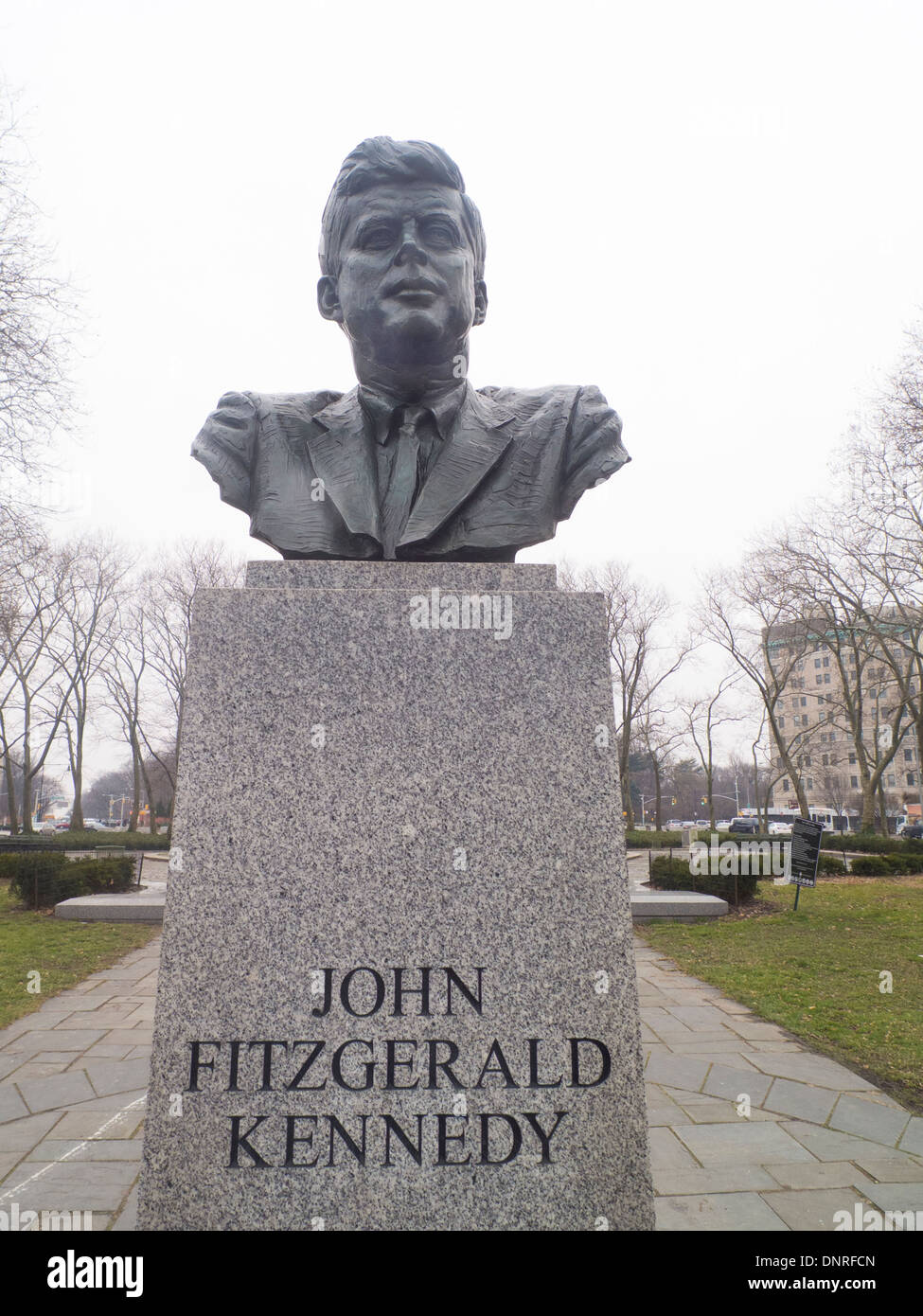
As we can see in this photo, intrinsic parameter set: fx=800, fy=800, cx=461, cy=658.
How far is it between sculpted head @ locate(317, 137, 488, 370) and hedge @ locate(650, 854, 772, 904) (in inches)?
510

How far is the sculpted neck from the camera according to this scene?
3.25m

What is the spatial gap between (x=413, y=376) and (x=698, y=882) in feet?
43.8

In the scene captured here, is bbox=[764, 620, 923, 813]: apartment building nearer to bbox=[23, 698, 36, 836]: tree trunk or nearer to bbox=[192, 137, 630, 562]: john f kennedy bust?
bbox=[192, 137, 630, 562]: john f kennedy bust

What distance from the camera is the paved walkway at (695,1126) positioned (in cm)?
363

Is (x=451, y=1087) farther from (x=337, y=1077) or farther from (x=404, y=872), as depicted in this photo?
(x=404, y=872)

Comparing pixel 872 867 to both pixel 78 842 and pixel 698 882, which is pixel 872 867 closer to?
pixel 698 882

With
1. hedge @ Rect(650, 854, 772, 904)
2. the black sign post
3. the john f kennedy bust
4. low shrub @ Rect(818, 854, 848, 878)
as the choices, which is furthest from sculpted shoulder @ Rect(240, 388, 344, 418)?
low shrub @ Rect(818, 854, 848, 878)

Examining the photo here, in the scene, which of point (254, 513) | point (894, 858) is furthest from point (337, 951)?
point (894, 858)

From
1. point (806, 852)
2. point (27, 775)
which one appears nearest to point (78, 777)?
point (27, 775)

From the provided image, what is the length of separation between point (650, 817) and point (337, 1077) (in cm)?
7594

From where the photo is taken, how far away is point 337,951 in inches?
98.3

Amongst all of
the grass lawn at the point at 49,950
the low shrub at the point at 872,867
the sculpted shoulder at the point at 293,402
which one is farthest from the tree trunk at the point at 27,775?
the sculpted shoulder at the point at 293,402

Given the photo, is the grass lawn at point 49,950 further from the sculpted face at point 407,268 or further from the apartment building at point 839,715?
the apartment building at point 839,715

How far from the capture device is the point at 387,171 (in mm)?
3051
